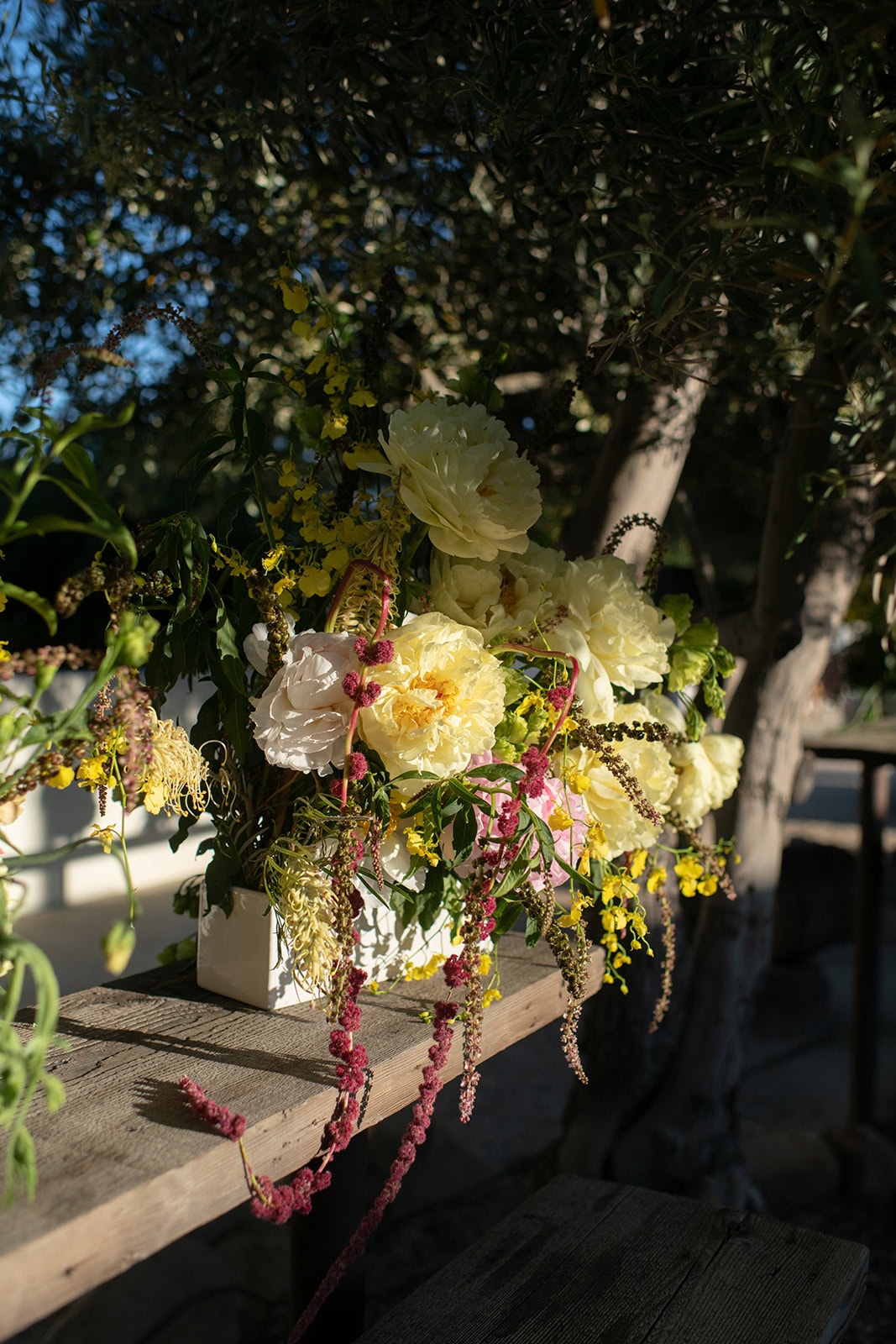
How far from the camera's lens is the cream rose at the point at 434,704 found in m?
0.98

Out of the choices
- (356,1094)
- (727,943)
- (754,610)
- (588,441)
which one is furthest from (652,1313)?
(588,441)

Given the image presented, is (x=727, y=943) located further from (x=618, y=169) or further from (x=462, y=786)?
(x=618, y=169)

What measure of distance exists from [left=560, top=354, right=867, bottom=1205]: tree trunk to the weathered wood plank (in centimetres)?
78

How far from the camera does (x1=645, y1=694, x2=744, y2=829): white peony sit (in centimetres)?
130

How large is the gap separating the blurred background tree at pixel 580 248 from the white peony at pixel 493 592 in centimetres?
20

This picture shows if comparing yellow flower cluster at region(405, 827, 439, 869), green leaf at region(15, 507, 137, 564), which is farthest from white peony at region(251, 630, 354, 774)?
green leaf at region(15, 507, 137, 564)

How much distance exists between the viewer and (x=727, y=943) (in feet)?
6.59

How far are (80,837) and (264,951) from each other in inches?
49.1

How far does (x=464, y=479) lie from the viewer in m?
1.03

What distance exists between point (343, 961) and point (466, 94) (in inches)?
43.8

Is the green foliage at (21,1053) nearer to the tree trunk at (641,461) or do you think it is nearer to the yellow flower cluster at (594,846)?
the yellow flower cluster at (594,846)

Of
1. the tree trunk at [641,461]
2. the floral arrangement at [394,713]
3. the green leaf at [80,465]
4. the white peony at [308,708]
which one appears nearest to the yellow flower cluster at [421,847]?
the floral arrangement at [394,713]

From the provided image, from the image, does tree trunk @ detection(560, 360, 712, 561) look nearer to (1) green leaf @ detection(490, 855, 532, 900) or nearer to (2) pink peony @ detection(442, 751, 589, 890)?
(2) pink peony @ detection(442, 751, 589, 890)

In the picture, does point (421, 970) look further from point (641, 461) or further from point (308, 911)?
point (641, 461)
